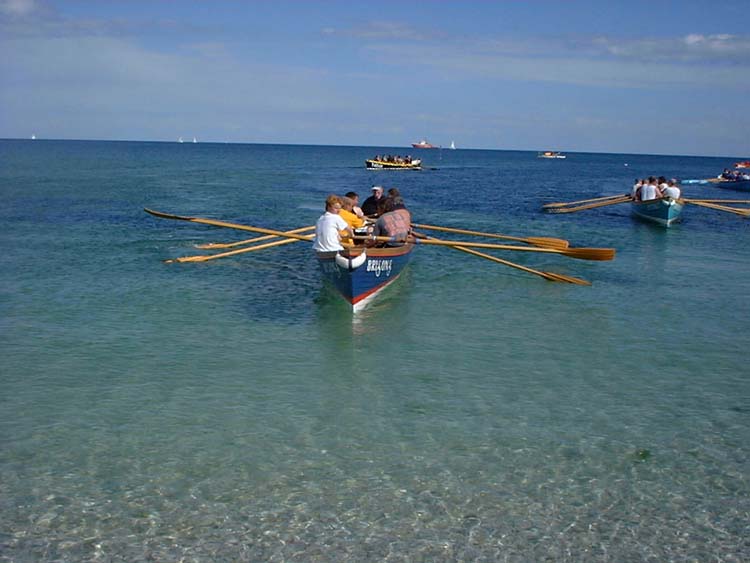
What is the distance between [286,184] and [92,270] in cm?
3739

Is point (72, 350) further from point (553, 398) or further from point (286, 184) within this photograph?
point (286, 184)

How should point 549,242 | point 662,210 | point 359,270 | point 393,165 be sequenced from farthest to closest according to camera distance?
point 393,165 < point 662,210 < point 549,242 < point 359,270

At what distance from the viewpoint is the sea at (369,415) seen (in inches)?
262

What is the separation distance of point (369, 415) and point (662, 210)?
23.5 meters

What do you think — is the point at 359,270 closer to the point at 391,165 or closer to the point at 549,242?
the point at 549,242

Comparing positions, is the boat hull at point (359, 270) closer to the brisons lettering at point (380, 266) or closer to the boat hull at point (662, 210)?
the brisons lettering at point (380, 266)

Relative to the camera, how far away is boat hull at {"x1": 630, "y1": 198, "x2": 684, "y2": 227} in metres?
29.0

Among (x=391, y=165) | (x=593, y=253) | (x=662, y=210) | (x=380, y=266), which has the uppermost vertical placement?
(x=391, y=165)

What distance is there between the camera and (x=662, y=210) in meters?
29.3

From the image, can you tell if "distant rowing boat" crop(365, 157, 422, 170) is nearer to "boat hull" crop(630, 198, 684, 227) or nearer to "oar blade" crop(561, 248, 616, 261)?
"boat hull" crop(630, 198, 684, 227)

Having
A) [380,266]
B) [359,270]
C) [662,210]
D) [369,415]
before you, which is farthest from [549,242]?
[662,210]

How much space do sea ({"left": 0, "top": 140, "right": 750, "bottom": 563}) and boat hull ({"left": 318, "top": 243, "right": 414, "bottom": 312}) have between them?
0.49 meters

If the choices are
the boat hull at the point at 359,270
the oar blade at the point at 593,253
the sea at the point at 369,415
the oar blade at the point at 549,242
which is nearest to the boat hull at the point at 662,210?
the sea at the point at 369,415

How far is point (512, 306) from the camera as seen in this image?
15391mm
